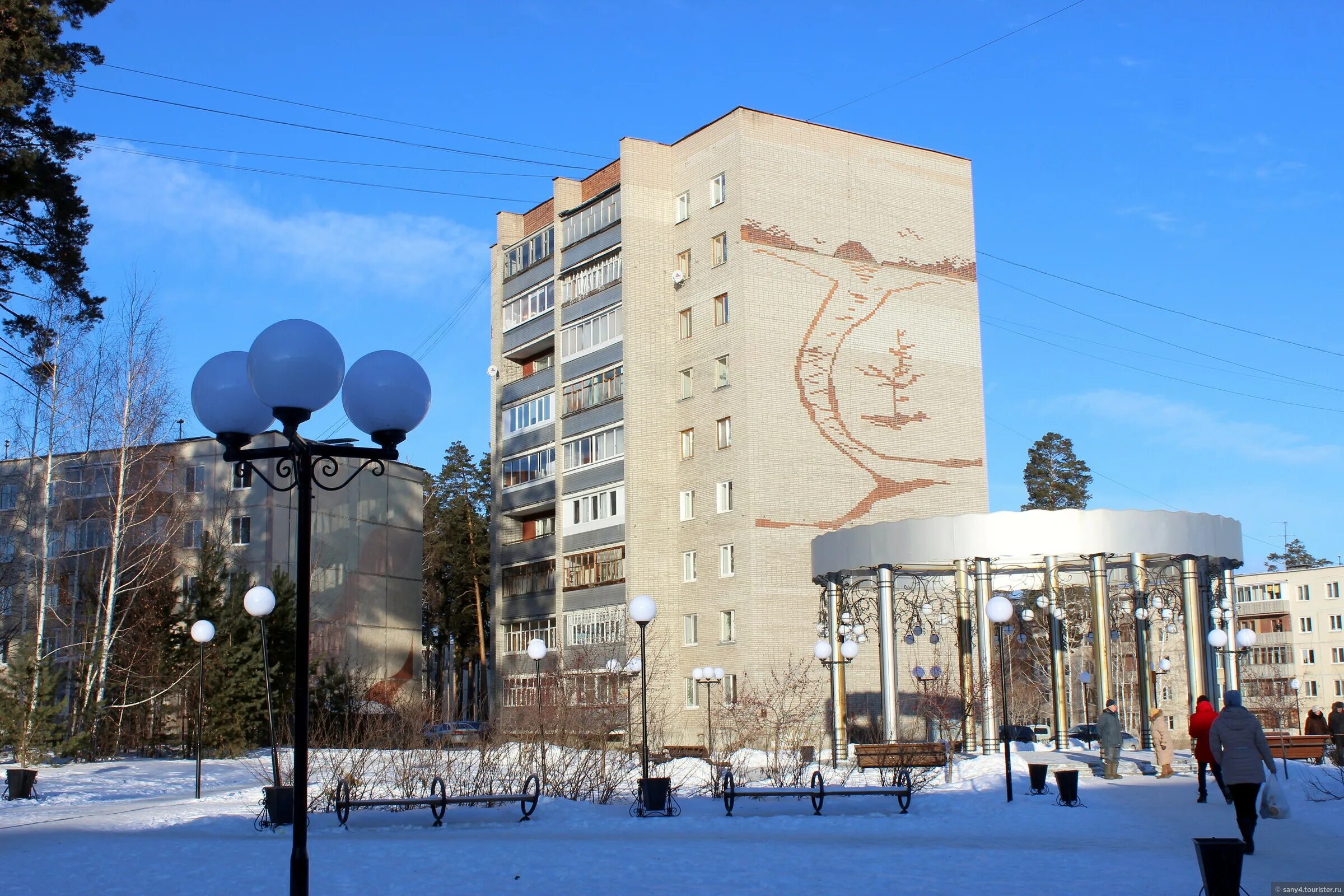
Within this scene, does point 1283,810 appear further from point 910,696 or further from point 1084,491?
point 1084,491

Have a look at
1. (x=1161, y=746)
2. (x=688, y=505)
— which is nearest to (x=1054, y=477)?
(x=688, y=505)

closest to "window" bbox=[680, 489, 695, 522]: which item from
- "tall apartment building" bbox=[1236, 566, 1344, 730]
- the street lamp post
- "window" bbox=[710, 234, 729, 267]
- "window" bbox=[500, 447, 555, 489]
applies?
"window" bbox=[500, 447, 555, 489]

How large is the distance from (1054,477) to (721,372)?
33.1 meters

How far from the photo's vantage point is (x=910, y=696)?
47.3 m

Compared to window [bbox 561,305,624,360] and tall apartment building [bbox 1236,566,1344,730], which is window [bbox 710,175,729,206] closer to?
window [bbox 561,305,624,360]

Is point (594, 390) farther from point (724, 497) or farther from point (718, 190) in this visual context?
point (718, 190)

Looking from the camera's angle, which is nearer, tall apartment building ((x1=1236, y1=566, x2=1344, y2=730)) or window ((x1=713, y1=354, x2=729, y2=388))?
window ((x1=713, y1=354, x2=729, y2=388))

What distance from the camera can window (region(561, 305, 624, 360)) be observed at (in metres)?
51.8

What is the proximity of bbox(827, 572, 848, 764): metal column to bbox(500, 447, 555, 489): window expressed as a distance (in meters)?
23.3

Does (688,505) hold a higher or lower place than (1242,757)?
higher

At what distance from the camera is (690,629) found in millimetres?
48938

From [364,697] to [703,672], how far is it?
45.8ft

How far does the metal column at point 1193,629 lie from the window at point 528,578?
1134 inches

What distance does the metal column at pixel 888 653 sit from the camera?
98.9 feet
